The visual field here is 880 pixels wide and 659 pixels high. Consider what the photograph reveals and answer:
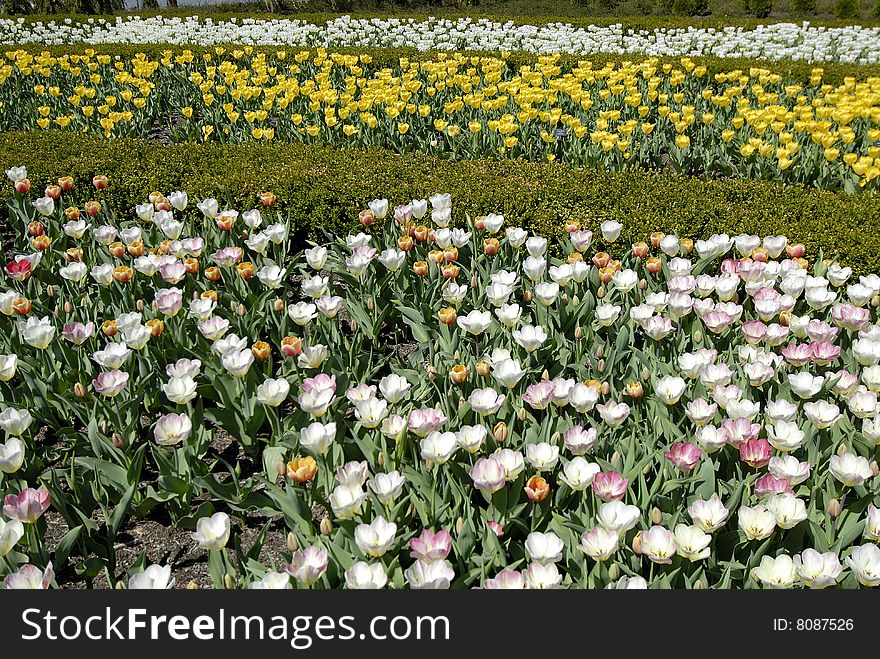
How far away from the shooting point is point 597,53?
11391mm

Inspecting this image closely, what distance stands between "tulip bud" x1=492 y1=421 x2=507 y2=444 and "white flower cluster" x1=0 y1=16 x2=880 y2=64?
31.2 feet

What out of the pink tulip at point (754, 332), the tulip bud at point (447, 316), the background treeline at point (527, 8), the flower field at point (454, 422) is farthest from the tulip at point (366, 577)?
the background treeline at point (527, 8)

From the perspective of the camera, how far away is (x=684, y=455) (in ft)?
8.23

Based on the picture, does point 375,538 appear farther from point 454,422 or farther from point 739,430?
point 739,430

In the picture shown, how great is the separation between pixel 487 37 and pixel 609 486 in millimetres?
12060

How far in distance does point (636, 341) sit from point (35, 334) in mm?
2834

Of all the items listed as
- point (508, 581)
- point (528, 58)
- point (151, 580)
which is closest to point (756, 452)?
point (508, 581)

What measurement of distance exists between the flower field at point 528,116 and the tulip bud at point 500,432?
384 centimetres

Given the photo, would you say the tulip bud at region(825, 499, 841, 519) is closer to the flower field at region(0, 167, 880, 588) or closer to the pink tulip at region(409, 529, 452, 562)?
the flower field at region(0, 167, 880, 588)

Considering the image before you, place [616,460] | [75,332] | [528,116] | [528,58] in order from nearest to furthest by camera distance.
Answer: [616,460] < [75,332] < [528,116] < [528,58]

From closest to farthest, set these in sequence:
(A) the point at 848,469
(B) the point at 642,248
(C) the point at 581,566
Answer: (C) the point at 581,566 < (A) the point at 848,469 < (B) the point at 642,248

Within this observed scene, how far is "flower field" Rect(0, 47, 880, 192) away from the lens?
6.33 m
